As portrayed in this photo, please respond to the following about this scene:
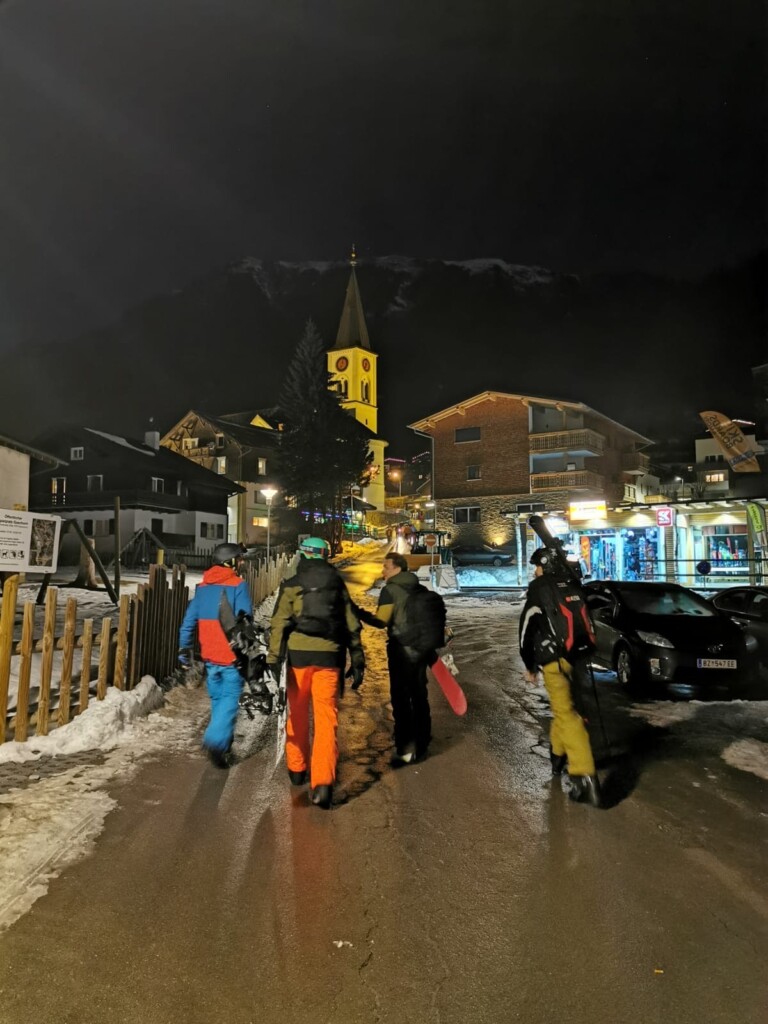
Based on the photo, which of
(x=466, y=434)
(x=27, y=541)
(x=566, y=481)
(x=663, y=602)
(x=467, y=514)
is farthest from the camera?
(x=466, y=434)

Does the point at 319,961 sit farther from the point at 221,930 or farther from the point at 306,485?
the point at 306,485

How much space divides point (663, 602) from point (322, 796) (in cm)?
763

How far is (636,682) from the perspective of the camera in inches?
367

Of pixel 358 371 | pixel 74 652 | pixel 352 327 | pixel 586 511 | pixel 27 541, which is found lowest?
pixel 74 652

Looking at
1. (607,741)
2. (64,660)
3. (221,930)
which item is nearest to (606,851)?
(221,930)

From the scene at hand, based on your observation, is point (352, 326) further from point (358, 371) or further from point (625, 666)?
point (625, 666)

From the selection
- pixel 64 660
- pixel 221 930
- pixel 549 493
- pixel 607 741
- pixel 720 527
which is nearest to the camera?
pixel 221 930

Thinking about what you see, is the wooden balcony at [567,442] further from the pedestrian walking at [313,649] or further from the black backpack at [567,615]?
the pedestrian walking at [313,649]

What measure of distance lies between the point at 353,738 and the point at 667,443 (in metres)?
81.6

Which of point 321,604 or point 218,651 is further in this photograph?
point 218,651

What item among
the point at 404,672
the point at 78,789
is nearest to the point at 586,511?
the point at 404,672

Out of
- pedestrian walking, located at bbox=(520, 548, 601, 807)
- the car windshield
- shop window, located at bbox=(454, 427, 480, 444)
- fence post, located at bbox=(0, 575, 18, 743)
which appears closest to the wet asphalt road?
pedestrian walking, located at bbox=(520, 548, 601, 807)

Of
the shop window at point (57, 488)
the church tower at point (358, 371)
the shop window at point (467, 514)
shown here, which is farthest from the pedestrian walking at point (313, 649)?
the church tower at point (358, 371)

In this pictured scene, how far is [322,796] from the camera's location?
486cm
